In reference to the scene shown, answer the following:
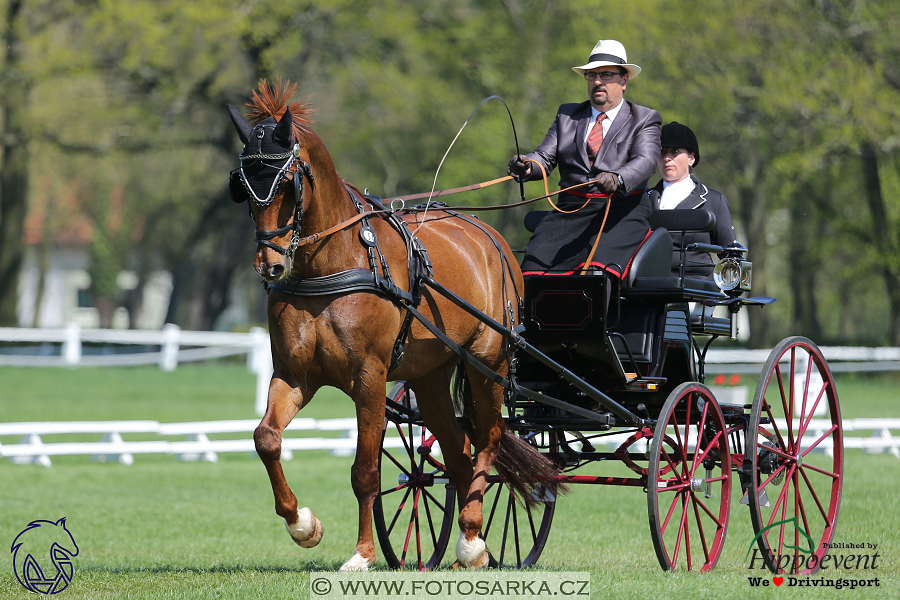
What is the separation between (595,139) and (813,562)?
2924 mm

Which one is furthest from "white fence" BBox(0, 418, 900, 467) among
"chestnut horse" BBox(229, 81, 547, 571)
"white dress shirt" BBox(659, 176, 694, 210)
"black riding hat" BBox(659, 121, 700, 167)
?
"chestnut horse" BBox(229, 81, 547, 571)

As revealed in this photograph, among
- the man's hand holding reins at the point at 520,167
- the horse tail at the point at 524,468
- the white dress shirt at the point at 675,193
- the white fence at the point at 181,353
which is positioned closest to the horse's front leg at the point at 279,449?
the horse tail at the point at 524,468

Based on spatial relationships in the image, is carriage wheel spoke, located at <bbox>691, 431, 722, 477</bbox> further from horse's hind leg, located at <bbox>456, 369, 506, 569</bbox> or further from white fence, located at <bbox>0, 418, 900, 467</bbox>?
white fence, located at <bbox>0, 418, 900, 467</bbox>

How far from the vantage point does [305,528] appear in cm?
571

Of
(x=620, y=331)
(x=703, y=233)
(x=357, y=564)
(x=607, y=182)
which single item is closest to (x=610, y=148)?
(x=607, y=182)

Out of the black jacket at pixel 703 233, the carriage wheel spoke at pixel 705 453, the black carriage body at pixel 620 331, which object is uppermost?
the black jacket at pixel 703 233

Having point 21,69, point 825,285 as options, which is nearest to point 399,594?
point 21,69

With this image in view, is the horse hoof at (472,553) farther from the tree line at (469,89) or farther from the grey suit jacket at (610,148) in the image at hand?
the tree line at (469,89)

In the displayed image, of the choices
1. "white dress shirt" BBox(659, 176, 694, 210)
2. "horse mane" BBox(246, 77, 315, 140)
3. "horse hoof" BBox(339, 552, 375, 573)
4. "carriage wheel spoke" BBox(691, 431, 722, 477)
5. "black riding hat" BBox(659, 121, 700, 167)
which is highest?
"black riding hat" BBox(659, 121, 700, 167)

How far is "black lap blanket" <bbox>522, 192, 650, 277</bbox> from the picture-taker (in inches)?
276

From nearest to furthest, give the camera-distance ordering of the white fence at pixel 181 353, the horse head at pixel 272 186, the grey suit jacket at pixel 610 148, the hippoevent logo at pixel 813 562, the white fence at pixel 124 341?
1. the horse head at pixel 272 186
2. the hippoevent logo at pixel 813 562
3. the grey suit jacket at pixel 610 148
4. the white fence at pixel 181 353
5. the white fence at pixel 124 341

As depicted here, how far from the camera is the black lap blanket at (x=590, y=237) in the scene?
7.00 meters

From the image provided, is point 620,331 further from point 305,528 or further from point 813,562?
point 305,528

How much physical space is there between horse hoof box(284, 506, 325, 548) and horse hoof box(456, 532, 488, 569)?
1.14 m
